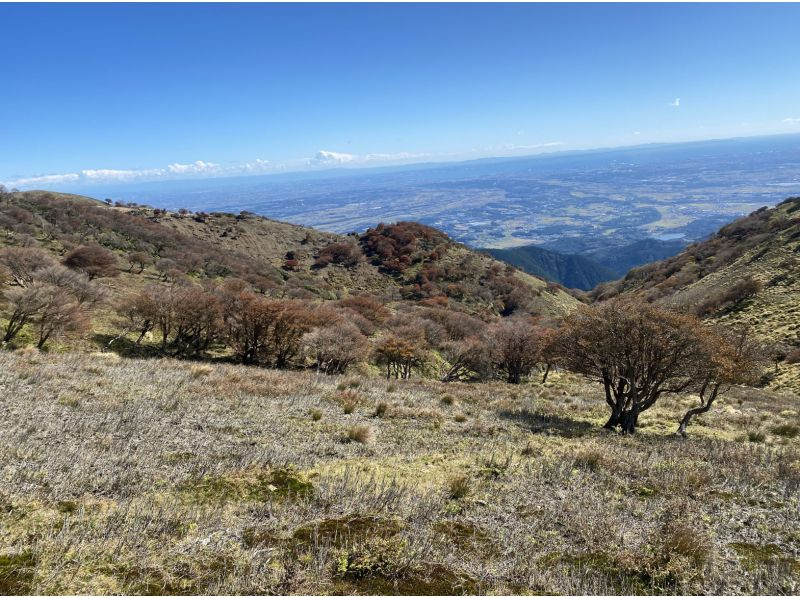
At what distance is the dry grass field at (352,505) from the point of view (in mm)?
4633

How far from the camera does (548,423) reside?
49.1 feet

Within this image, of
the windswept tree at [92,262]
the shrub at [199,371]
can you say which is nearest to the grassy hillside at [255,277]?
the windswept tree at [92,262]

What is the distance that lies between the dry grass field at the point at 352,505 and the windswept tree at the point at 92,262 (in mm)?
36510

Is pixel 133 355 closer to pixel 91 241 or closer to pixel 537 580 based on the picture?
pixel 537 580

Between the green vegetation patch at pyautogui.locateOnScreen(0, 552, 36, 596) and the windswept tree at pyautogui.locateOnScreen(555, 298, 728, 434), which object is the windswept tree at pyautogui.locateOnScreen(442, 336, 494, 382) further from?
the green vegetation patch at pyautogui.locateOnScreen(0, 552, 36, 596)

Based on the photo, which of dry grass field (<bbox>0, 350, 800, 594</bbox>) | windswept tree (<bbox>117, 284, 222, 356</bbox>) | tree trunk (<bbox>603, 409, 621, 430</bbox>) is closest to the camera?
dry grass field (<bbox>0, 350, 800, 594</bbox>)

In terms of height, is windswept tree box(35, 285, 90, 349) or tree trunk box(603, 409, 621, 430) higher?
windswept tree box(35, 285, 90, 349)

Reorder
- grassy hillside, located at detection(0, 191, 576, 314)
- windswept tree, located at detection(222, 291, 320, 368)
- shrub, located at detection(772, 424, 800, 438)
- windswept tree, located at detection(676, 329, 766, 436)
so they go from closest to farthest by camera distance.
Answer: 1. windswept tree, located at detection(676, 329, 766, 436)
2. shrub, located at detection(772, 424, 800, 438)
3. windswept tree, located at detection(222, 291, 320, 368)
4. grassy hillside, located at detection(0, 191, 576, 314)

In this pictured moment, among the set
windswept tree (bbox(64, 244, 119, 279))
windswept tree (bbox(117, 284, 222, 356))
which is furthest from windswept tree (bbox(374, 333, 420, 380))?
windswept tree (bbox(64, 244, 119, 279))

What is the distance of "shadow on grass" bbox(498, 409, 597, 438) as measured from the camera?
13.6 m

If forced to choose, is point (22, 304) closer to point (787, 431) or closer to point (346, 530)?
point (346, 530)

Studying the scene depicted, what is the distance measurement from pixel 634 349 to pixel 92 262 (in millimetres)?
50762

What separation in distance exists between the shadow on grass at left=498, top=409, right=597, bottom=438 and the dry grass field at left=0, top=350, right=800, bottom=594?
1.31 meters

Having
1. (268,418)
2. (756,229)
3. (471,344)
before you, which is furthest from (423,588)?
(756,229)
